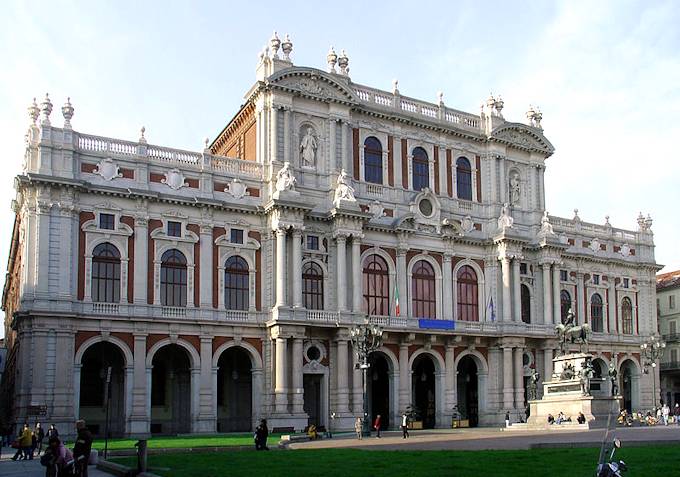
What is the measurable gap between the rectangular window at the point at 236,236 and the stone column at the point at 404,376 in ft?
44.6

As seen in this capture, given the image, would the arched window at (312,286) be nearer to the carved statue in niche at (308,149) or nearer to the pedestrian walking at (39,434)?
the carved statue in niche at (308,149)

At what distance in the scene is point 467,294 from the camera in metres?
65.1

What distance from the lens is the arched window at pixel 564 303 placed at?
70812 mm

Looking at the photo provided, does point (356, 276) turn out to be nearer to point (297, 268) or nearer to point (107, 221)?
point (297, 268)

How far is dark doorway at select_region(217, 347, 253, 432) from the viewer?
56.8 meters

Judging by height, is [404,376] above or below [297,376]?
below

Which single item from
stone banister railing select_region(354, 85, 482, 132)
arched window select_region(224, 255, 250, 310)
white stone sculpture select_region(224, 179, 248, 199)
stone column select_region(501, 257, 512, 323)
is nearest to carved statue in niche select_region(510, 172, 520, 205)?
stone banister railing select_region(354, 85, 482, 132)

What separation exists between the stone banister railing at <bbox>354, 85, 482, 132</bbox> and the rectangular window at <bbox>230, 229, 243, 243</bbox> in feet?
45.5

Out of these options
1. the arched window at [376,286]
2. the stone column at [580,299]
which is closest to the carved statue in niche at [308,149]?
the arched window at [376,286]

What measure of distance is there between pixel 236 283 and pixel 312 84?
14848 millimetres

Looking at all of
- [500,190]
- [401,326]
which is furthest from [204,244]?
[500,190]

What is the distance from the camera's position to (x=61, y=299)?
49594 millimetres

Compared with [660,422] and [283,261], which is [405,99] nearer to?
[283,261]

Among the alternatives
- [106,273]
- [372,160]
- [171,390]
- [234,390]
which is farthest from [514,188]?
[106,273]
